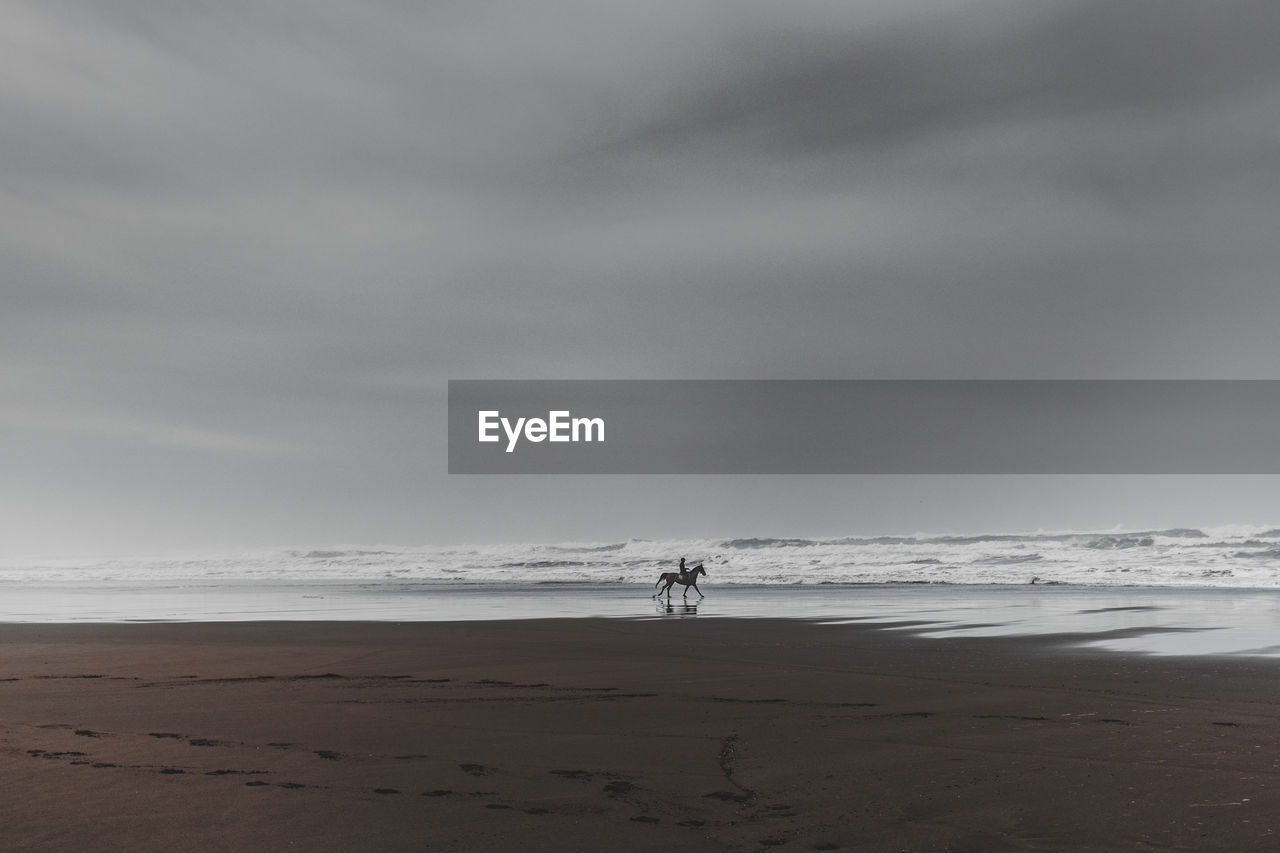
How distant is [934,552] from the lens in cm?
5303

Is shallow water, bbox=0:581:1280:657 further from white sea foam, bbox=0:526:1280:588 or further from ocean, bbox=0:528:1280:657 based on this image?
white sea foam, bbox=0:526:1280:588

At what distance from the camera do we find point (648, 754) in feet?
17.7

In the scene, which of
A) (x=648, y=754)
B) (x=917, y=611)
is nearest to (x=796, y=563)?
(x=917, y=611)

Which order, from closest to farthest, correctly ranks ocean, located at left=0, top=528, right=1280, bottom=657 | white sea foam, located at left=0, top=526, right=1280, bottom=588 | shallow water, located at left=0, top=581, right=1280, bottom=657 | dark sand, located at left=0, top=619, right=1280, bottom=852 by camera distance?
dark sand, located at left=0, top=619, right=1280, bottom=852, shallow water, located at left=0, top=581, right=1280, bottom=657, ocean, located at left=0, top=528, right=1280, bottom=657, white sea foam, located at left=0, top=526, right=1280, bottom=588

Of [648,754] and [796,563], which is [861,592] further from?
[648,754]

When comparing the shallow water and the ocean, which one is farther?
the ocean

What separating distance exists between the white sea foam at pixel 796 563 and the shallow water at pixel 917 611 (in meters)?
7.85

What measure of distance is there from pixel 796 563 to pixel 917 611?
30.9m

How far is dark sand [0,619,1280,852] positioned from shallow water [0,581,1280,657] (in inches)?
126

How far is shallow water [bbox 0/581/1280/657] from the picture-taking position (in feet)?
41.8

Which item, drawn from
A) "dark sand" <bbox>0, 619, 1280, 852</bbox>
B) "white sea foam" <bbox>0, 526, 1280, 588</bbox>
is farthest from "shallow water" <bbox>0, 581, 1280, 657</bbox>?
"white sea foam" <bbox>0, 526, 1280, 588</bbox>

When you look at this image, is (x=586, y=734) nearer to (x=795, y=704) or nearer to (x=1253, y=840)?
(x=795, y=704)

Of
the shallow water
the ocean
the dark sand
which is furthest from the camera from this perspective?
the ocean

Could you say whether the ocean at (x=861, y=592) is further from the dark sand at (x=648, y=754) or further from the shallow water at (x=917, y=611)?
the dark sand at (x=648, y=754)
